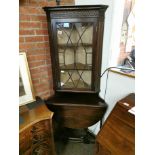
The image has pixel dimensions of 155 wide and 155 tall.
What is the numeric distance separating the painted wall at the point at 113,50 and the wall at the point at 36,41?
553 millimetres

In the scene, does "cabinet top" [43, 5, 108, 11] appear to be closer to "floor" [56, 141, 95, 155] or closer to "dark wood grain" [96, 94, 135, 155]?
"dark wood grain" [96, 94, 135, 155]

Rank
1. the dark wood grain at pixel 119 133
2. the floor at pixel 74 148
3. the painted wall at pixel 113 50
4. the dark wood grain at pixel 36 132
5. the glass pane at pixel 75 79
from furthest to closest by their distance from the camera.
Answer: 1. the floor at pixel 74 148
2. the glass pane at pixel 75 79
3. the painted wall at pixel 113 50
4. the dark wood grain at pixel 36 132
5. the dark wood grain at pixel 119 133

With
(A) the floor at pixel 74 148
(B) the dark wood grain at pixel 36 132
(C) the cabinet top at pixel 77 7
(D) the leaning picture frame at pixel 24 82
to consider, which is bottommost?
(A) the floor at pixel 74 148

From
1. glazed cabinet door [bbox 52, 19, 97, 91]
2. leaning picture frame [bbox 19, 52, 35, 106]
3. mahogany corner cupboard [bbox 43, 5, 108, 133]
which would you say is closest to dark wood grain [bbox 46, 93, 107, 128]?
mahogany corner cupboard [bbox 43, 5, 108, 133]

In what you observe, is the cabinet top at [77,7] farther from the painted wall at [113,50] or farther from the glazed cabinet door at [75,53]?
the painted wall at [113,50]

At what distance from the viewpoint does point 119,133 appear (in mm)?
1305

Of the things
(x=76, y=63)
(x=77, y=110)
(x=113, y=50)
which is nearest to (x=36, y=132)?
(x=77, y=110)

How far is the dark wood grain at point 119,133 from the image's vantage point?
123 cm

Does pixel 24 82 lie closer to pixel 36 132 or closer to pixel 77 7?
pixel 36 132

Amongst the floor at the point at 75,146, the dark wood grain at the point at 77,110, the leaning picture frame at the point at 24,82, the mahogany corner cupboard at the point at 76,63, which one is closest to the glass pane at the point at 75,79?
the mahogany corner cupboard at the point at 76,63

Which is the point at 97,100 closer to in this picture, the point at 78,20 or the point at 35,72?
the point at 35,72

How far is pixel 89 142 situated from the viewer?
7.11 ft
